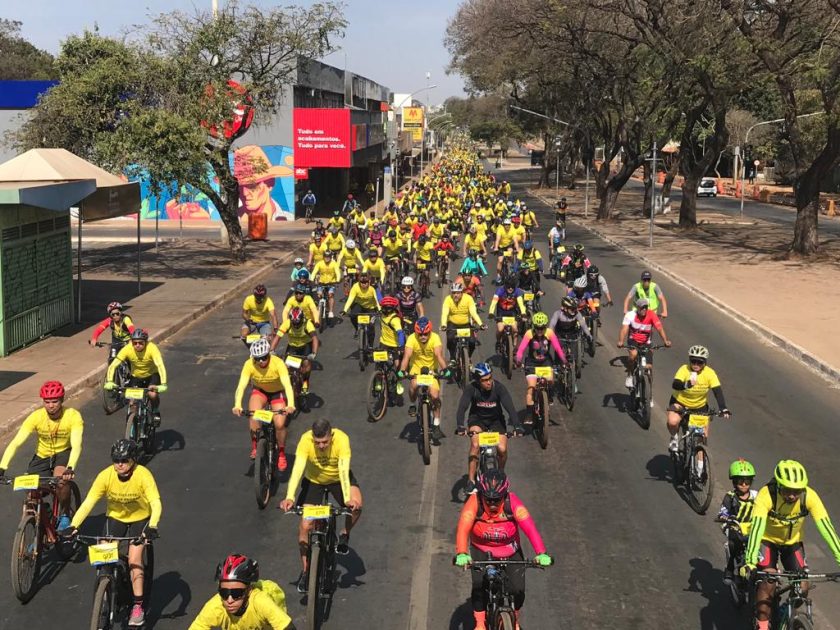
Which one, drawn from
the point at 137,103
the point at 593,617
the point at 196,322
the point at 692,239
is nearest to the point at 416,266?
the point at 196,322

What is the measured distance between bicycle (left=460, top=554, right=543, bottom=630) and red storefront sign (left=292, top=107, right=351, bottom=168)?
141 feet

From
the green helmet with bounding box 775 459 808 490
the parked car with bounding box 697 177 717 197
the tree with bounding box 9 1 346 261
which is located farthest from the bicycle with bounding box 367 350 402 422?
the parked car with bounding box 697 177 717 197

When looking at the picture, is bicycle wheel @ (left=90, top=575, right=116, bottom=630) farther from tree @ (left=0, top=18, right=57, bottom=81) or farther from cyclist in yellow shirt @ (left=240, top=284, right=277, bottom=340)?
tree @ (left=0, top=18, right=57, bottom=81)

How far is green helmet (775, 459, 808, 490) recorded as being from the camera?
6.67 m

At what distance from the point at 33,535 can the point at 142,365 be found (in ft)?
13.1

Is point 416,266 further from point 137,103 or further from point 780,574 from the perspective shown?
point 780,574

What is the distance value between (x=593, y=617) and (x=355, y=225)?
1091 inches

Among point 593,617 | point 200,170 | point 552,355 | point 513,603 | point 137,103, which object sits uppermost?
point 137,103

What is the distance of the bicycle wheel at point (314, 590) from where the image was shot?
7000 millimetres

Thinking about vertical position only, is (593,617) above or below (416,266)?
below

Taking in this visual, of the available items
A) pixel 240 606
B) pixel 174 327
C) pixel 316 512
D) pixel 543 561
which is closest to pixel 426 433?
pixel 316 512

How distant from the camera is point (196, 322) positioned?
22.0 m

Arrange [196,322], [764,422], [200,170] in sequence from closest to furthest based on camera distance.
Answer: [764,422] → [196,322] → [200,170]

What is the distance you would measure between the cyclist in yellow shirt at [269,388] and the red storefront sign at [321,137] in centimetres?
3850
